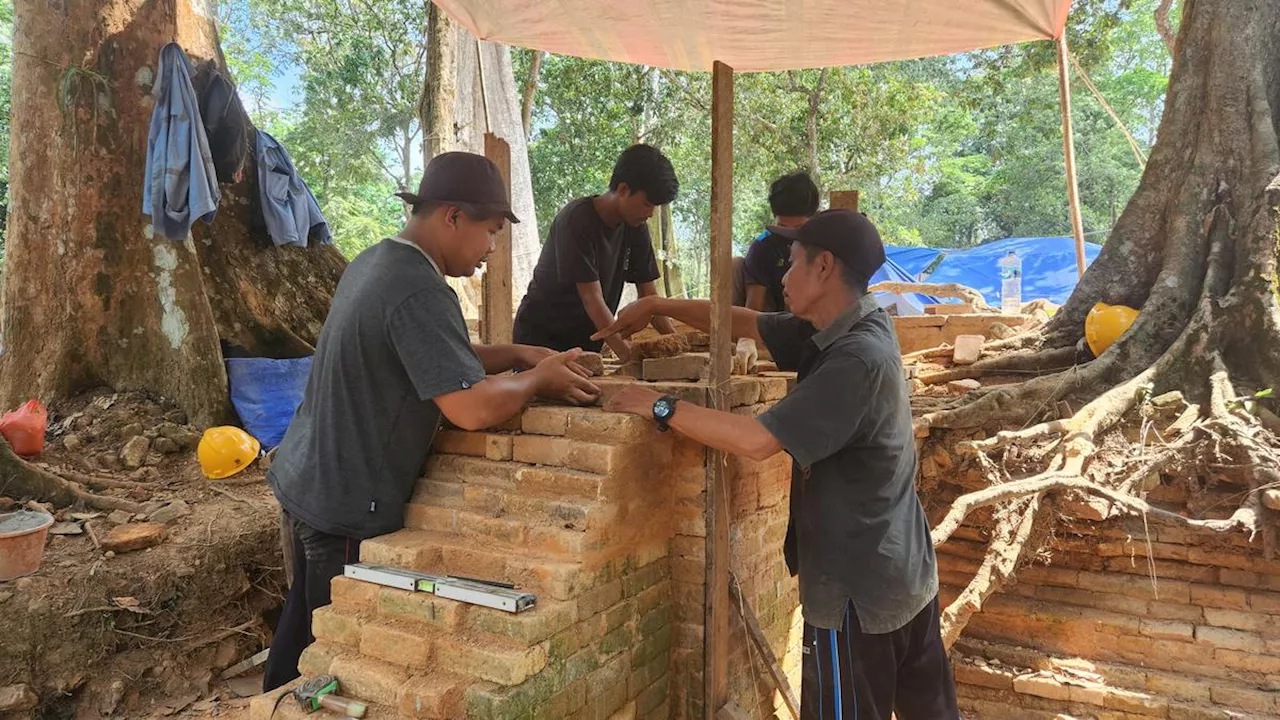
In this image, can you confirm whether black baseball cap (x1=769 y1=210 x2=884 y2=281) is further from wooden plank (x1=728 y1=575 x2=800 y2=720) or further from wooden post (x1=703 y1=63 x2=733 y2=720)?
wooden plank (x1=728 y1=575 x2=800 y2=720)

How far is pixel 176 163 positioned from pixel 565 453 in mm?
4037

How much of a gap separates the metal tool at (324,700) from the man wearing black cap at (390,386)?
0.40 metres

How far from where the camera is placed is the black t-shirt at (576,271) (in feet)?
12.6

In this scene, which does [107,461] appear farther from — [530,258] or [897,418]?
[530,258]

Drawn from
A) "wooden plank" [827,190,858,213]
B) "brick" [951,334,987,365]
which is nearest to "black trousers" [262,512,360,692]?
"wooden plank" [827,190,858,213]

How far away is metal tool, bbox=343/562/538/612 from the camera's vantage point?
7.36ft

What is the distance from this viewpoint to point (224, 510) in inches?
174

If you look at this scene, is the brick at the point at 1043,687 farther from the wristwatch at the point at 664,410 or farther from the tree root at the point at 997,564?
the wristwatch at the point at 664,410

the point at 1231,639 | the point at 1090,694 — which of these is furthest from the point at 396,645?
the point at 1231,639

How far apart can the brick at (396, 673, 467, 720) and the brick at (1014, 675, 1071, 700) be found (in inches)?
168

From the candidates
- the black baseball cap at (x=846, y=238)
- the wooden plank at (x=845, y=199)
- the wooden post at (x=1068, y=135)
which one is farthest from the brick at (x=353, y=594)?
the wooden post at (x=1068, y=135)

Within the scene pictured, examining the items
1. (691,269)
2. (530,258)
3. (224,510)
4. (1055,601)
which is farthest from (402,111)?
(1055,601)

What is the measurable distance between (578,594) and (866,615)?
90 cm

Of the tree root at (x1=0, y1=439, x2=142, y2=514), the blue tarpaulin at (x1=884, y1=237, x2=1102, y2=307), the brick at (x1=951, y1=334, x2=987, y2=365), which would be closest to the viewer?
the tree root at (x1=0, y1=439, x2=142, y2=514)
